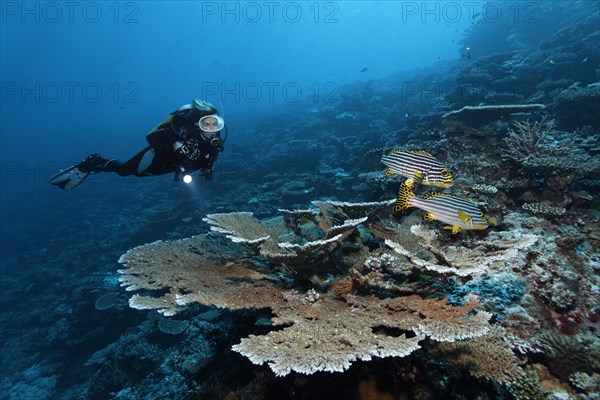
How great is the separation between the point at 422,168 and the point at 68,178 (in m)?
6.90

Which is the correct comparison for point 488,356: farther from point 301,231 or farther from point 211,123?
point 211,123

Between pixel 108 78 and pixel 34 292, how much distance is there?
132 metres

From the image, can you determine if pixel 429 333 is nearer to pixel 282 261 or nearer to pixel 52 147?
pixel 282 261

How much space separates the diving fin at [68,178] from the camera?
253 inches

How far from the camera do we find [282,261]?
3062mm

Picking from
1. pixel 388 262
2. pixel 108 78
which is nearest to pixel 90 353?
pixel 388 262

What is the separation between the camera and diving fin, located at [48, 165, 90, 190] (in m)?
6.41

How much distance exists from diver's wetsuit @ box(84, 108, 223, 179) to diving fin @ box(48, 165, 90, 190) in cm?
196

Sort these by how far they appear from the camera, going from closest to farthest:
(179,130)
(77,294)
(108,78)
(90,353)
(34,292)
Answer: (179,130), (90,353), (77,294), (34,292), (108,78)

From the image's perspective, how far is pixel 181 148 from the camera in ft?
16.2

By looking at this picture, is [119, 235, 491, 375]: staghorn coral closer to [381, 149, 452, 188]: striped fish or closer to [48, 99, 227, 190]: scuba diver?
[381, 149, 452, 188]: striped fish

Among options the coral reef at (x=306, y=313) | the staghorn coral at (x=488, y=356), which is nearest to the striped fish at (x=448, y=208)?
the coral reef at (x=306, y=313)

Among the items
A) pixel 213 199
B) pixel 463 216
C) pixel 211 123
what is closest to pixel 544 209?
pixel 463 216

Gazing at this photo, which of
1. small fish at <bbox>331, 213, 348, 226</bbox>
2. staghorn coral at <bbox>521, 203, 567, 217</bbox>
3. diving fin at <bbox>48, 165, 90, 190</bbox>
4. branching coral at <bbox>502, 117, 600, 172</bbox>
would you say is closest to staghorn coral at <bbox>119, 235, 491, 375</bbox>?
small fish at <bbox>331, 213, 348, 226</bbox>
